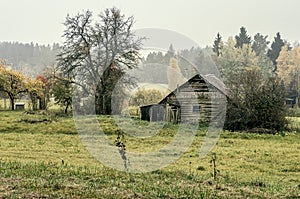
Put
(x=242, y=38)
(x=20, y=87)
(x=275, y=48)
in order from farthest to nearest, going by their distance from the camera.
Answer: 1. (x=242, y=38)
2. (x=275, y=48)
3. (x=20, y=87)

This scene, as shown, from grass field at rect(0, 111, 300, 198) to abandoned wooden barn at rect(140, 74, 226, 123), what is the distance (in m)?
4.04

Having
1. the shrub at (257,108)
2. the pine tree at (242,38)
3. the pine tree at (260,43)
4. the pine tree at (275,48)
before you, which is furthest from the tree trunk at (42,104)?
the pine tree at (260,43)

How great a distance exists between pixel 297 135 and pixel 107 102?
612 inches

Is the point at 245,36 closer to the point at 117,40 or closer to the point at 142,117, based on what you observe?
the point at 117,40

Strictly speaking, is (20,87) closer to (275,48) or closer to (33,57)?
(275,48)

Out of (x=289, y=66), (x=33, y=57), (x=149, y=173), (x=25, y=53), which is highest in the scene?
(x=25, y=53)

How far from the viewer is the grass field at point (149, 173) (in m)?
7.49

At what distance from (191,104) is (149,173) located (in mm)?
18404

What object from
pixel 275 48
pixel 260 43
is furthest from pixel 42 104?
pixel 260 43

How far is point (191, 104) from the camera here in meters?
28.3

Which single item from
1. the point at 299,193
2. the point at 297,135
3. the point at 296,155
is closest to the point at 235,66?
the point at 297,135

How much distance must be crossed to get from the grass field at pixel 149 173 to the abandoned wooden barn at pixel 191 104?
4041 millimetres

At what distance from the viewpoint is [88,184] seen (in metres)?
8.03

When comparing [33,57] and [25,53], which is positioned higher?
[25,53]
